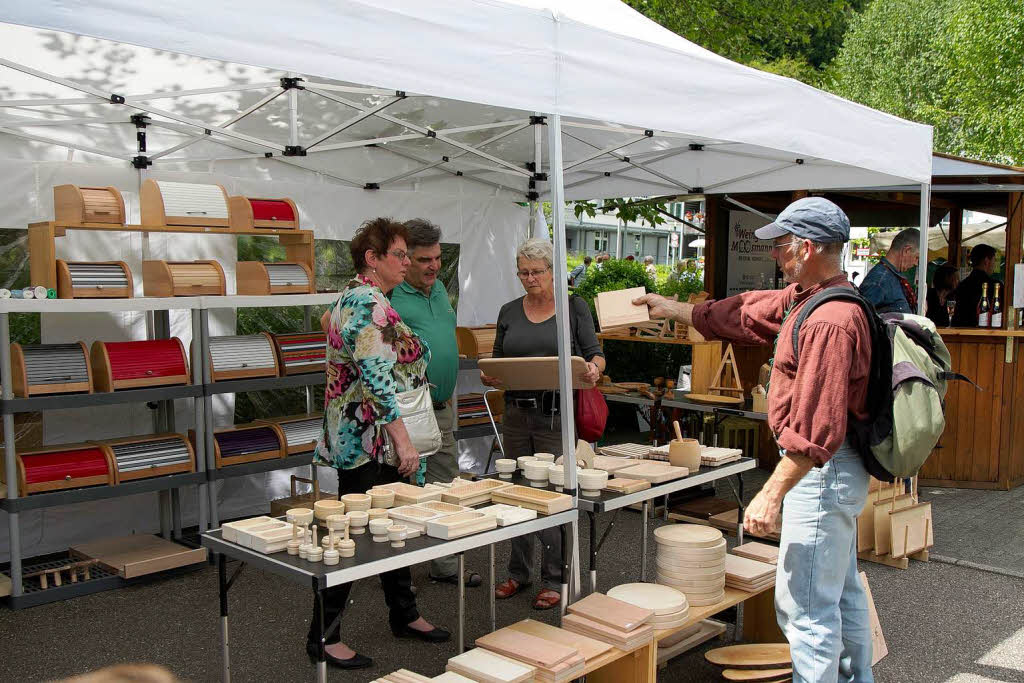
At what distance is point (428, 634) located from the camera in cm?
380

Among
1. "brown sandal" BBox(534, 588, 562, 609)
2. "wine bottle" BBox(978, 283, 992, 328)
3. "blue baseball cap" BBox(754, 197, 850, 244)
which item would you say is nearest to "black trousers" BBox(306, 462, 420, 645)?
"brown sandal" BBox(534, 588, 562, 609)

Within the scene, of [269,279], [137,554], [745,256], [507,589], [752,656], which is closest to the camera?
[752,656]

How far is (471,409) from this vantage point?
261 inches

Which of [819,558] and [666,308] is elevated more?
[666,308]

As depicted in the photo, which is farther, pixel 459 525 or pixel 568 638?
pixel 568 638

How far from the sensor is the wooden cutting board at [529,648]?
2.72 meters

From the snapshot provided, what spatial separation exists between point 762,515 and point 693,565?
0.90 m

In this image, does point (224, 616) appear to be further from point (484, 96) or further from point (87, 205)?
point (87, 205)

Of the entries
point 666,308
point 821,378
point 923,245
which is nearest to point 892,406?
point 821,378

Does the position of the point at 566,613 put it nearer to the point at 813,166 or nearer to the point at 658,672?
the point at 658,672

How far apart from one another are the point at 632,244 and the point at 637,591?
5682 cm

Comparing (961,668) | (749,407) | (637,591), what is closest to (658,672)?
(637,591)

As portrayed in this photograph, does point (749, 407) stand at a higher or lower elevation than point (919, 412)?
lower

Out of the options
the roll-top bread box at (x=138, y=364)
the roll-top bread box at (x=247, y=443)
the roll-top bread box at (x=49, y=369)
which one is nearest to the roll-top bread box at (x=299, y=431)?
the roll-top bread box at (x=247, y=443)
